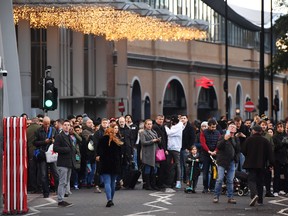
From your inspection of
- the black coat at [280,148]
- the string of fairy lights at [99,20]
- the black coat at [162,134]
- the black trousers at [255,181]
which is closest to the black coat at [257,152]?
the black trousers at [255,181]

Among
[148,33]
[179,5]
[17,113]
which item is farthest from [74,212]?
[179,5]

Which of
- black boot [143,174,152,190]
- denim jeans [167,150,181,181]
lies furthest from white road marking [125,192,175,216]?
denim jeans [167,150,181,181]

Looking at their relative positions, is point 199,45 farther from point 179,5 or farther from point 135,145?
point 135,145

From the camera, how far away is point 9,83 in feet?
113

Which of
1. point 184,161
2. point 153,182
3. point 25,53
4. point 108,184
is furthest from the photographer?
point 25,53

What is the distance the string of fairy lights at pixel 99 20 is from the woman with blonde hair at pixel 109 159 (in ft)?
70.8

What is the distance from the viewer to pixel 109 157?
22.4m

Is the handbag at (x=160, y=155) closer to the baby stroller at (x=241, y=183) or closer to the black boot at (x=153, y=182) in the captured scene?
the black boot at (x=153, y=182)

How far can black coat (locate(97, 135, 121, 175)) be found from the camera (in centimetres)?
2231

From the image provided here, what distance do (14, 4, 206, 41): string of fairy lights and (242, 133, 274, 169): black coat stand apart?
21.6 m

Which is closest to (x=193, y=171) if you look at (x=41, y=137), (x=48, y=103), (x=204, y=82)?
(x=41, y=137)

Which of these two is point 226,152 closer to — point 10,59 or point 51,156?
point 51,156

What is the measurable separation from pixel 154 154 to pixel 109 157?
18.6 ft

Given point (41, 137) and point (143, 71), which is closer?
point (41, 137)
